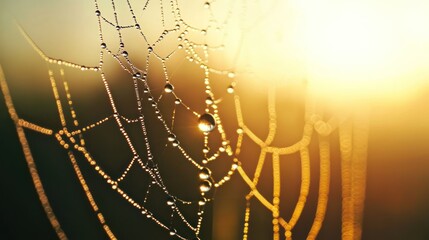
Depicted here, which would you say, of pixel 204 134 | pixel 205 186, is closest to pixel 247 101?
pixel 204 134

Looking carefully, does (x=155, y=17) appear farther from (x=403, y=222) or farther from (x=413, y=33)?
(x=403, y=222)

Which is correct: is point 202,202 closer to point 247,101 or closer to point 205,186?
point 205,186

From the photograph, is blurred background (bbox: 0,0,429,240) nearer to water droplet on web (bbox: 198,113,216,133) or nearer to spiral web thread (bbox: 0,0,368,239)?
spiral web thread (bbox: 0,0,368,239)

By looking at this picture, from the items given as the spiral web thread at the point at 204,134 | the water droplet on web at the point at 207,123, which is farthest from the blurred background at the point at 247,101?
the water droplet on web at the point at 207,123

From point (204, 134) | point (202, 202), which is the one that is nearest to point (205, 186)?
point (202, 202)

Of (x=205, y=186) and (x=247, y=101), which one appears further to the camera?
Result: (x=247, y=101)

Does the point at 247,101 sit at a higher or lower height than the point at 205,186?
higher

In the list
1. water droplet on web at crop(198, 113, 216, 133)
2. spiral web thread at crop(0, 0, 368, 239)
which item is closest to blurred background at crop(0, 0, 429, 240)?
spiral web thread at crop(0, 0, 368, 239)

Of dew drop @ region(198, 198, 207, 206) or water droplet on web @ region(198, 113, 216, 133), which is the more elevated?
water droplet on web @ region(198, 113, 216, 133)
